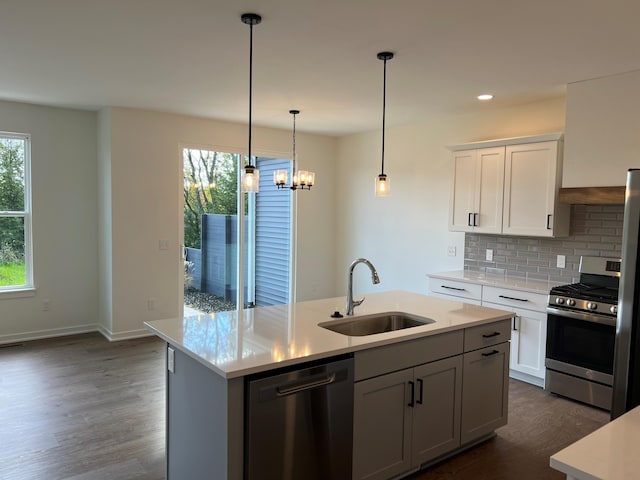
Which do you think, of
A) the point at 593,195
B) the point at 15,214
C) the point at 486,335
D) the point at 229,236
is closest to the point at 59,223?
the point at 15,214

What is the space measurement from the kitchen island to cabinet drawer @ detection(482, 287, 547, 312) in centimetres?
108

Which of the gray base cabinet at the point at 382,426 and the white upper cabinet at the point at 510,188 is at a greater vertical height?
the white upper cabinet at the point at 510,188

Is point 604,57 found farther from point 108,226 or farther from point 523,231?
point 108,226

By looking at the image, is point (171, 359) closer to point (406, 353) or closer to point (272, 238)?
point (406, 353)

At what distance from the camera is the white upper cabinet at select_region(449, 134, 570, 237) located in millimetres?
4137

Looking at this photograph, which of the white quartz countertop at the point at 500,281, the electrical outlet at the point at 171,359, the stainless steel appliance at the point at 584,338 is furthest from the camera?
the white quartz countertop at the point at 500,281

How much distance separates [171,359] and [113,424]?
1.36 m

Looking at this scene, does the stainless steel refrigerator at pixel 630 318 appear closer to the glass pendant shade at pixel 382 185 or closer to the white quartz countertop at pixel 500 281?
the glass pendant shade at pixel 382 185

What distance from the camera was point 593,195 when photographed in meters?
3.83

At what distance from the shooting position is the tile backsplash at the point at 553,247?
4.05m

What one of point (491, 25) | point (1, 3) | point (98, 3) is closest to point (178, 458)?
point (98, 3)

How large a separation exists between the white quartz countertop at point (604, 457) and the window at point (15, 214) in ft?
18.4

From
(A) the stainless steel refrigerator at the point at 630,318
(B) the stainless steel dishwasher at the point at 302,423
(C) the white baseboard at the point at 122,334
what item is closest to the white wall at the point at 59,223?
(C) the white baseboard at the point at 122,334

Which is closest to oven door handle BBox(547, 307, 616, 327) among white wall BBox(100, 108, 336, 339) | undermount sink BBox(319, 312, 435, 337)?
undermount sink BBox(319, 312, 435, 337)
